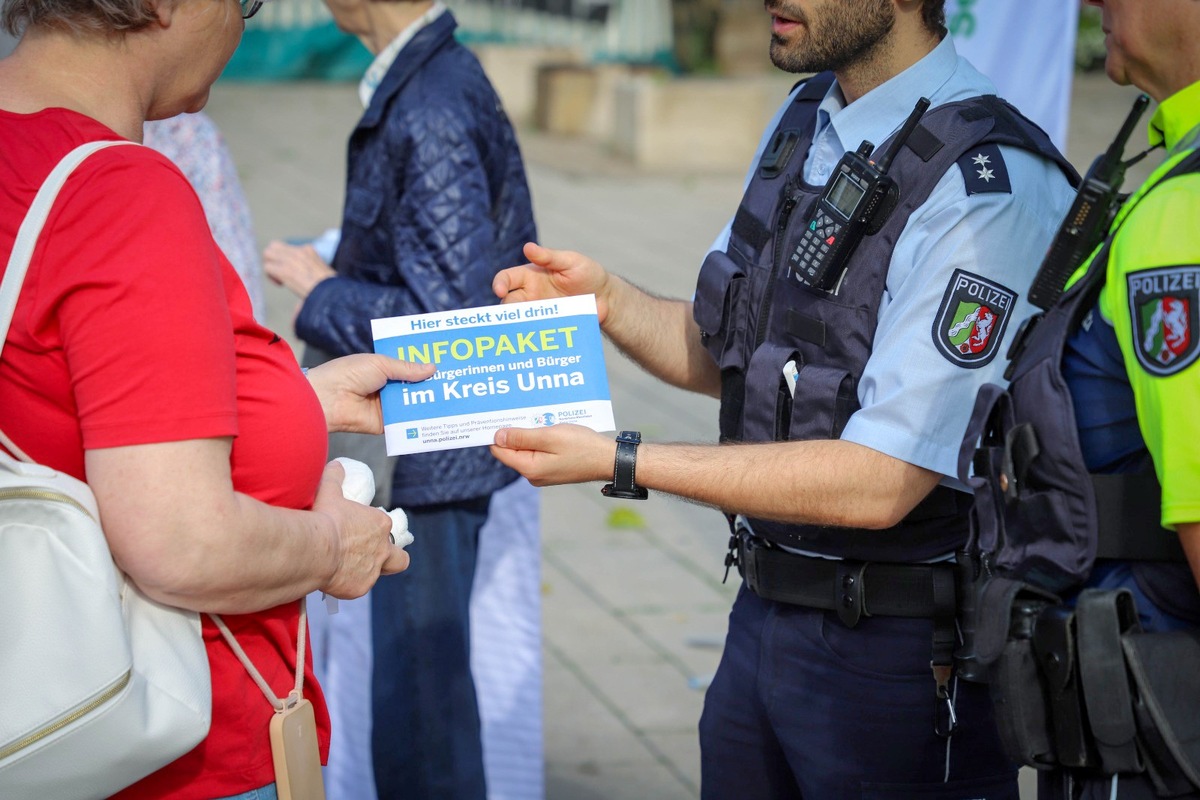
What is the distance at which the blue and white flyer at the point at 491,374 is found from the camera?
2236 millimetres

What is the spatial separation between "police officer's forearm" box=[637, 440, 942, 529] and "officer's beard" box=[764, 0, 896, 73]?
0.71 metres

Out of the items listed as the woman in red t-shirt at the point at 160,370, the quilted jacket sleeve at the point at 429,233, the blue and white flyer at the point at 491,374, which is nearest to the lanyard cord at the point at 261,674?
the woman in red t-shirt at the point at 160,370

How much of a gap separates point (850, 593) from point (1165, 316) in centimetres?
87

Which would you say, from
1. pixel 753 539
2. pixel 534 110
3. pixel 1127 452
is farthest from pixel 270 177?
pixel 1127 452

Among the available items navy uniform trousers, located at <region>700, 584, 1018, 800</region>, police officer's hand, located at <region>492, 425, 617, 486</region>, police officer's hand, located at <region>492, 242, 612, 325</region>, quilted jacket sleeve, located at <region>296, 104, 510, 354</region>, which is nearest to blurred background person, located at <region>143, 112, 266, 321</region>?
quilted jacket sleeve, located at <region>296, 104, 510, 354</region>

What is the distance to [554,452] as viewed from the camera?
223 cm

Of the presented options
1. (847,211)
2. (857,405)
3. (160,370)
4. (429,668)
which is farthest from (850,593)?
(429,668)

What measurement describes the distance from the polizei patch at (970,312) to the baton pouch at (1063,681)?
50 cm

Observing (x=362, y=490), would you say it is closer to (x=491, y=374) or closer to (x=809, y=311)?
(x=491, y=374)

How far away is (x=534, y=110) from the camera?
48.4 feet

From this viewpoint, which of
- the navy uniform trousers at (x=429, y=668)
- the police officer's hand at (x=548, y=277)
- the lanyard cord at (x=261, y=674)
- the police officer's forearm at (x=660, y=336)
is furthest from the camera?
the navy uniform trousers at (x=429, y=668)

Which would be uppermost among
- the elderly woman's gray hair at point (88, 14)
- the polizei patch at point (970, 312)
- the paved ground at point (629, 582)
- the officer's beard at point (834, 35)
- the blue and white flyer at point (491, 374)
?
the officer's beard at point (834, 35)

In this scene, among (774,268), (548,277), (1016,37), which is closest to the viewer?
(774,268)

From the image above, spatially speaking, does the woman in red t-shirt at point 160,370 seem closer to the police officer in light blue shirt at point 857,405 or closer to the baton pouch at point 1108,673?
the police officer in light blue shirt at point 857,405
